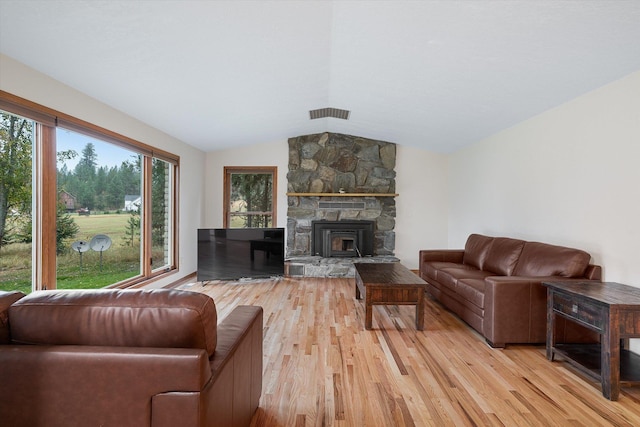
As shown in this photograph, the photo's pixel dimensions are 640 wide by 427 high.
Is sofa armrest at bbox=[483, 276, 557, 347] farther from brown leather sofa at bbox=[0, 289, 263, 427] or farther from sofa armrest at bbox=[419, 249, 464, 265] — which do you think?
brown leather sofa at bbox=[0, 289, 263, 427]

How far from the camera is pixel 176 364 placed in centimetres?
101

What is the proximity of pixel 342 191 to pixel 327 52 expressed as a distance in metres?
3.28

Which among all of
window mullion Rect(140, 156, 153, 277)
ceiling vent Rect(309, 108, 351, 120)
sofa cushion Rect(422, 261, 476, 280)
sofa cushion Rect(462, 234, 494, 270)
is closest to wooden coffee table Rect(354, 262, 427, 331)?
sofa cushion Rect(422, 261, 476, 280)

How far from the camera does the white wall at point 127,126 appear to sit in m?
2.45

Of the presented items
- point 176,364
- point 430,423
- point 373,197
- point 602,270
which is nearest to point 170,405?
point 176,364

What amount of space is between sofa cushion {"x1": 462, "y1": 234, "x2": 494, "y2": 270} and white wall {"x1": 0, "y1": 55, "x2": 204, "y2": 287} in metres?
4.45

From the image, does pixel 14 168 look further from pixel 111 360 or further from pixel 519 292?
pixel 519 292

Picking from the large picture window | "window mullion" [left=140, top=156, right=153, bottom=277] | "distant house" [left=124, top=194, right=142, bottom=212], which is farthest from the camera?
"window mullion" [left=140, top=156, right=153, bottom=277]

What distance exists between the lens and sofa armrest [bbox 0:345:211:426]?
3.35ft

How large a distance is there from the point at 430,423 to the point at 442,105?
3.45 metres

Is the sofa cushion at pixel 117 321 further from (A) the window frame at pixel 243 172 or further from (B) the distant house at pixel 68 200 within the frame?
(A) the window frame at pixel 243 172

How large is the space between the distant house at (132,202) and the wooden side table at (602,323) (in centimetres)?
468

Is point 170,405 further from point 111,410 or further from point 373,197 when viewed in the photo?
point 373,197

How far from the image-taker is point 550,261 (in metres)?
3.09
